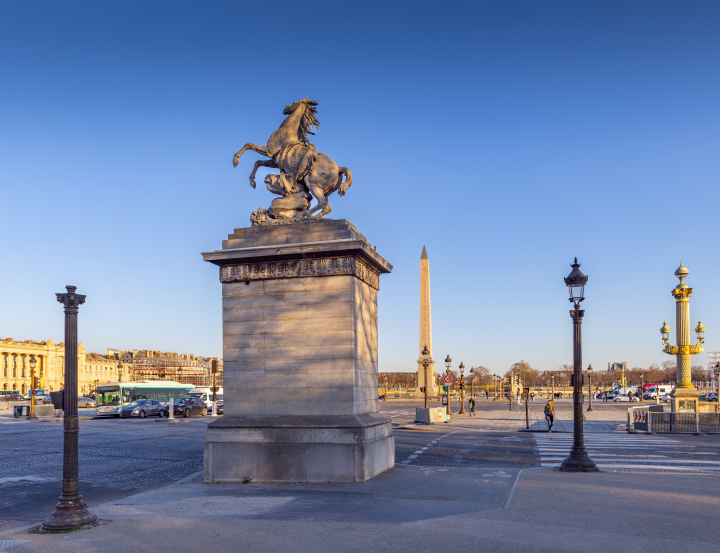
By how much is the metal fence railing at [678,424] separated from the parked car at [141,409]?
33.6 meters

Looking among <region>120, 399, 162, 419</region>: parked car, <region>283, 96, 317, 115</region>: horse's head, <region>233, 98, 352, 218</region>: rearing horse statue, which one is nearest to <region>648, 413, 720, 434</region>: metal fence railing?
<region>233, 98, 352, 218</region>: rearing horse statue

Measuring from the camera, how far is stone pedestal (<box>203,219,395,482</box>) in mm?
12906

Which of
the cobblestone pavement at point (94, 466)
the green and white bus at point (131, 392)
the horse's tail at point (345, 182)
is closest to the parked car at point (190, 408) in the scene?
the green and white bus at point (131, 392)

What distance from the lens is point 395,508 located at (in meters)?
10.2

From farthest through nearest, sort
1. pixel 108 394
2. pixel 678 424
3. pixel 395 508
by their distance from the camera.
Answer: pixel 108 394
pixel 678 424
pixel 395 508

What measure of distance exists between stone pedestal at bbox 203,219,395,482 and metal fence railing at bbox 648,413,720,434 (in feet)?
66.9

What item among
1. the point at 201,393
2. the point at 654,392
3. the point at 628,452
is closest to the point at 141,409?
the point at 201,393

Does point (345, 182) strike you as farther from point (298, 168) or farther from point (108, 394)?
point (108, 394)

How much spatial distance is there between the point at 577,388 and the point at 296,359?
648 centimetres

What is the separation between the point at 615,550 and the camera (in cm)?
771

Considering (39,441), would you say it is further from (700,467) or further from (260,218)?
(700,467)

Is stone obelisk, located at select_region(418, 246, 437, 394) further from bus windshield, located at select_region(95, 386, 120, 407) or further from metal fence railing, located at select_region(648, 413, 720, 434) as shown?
metal fence railing, located at select_region(648, 413, 720, 434)

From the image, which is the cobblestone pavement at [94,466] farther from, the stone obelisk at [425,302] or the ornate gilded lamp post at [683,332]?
the stone obelisk at [425,302]

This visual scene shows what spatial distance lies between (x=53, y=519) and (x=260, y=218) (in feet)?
24.6
